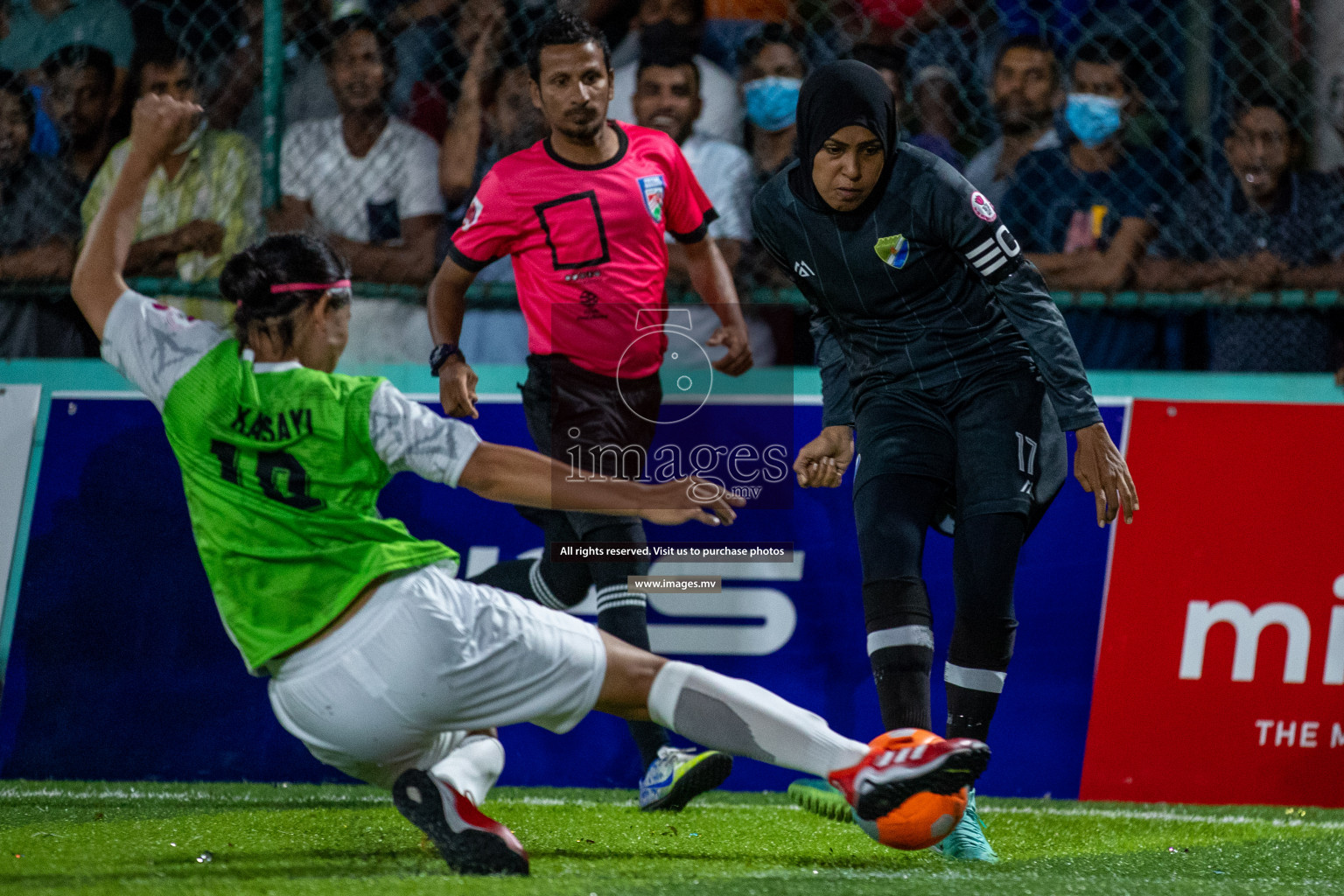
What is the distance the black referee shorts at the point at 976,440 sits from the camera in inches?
140

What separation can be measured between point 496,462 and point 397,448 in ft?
0.69

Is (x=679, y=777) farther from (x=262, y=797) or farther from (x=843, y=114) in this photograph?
(x=843, y=114)

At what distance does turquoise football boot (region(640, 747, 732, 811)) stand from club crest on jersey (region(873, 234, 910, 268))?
1364 millimetres

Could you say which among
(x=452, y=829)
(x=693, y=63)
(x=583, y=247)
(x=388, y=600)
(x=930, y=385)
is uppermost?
(x=693, y=63)

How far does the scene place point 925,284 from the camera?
12.1 feet

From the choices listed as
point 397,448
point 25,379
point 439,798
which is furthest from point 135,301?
point 25,379

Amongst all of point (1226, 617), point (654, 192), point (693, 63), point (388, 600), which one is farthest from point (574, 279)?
point (1226, 617)

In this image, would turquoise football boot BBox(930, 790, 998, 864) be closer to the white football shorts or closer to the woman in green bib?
the woman in green bib

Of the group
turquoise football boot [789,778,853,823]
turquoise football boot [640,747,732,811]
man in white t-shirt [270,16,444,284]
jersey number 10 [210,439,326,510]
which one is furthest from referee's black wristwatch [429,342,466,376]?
turquoise football boot [789,778,853,823]

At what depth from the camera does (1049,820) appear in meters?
4.36

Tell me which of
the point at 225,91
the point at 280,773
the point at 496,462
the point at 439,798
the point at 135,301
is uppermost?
the point at 225,91

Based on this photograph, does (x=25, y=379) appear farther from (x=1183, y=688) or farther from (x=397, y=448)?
(x=1183, y=688)

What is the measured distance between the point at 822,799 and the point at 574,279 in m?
2.11

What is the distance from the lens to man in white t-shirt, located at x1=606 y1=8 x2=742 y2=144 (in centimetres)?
577
